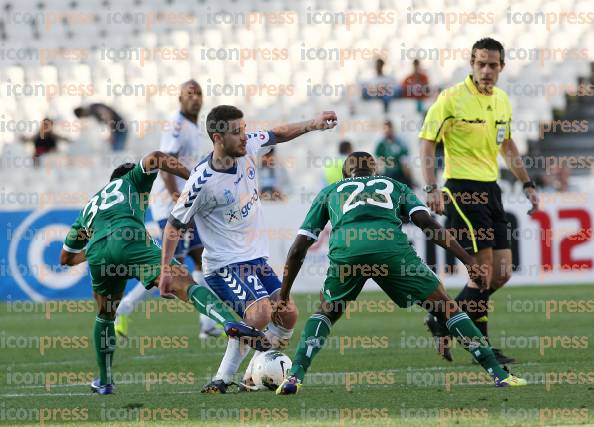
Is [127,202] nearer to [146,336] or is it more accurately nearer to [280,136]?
[280,136]

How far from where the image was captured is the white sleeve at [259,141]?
8.96 m

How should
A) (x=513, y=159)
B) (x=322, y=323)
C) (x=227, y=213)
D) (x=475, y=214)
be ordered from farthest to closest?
1. (x=513, y=159)
2. (x=475, y=214)
3. (x=227, y=213)
4. (x=322, y=323)

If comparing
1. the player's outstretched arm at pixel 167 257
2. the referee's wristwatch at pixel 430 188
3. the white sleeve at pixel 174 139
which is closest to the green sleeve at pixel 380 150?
the white sleeve at pixel 174 139

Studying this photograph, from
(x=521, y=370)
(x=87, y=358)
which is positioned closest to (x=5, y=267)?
(x=87, y=358)

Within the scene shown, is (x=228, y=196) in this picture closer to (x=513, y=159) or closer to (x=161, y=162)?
(x=161, y=162)

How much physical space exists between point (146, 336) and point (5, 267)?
5.51m

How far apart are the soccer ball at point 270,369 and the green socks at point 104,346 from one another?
42.8 inches

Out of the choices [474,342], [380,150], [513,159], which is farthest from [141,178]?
[380,150]

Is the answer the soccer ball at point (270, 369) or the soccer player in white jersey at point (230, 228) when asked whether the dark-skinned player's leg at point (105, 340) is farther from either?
the soccer ball at point (270, 369)

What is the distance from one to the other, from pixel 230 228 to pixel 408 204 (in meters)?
1.32

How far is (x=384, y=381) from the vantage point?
352 inches

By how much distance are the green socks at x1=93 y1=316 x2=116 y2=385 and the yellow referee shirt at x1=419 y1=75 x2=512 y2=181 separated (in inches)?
113

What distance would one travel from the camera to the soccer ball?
8.48 meters

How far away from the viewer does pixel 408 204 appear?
Answer: 8.02 metres
